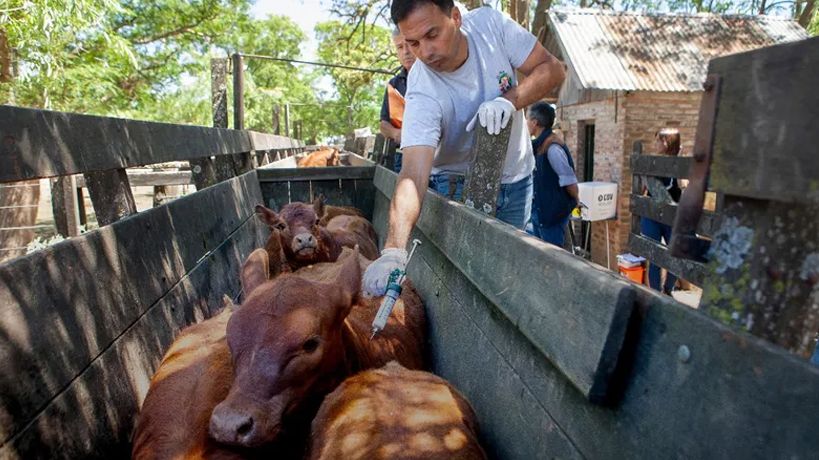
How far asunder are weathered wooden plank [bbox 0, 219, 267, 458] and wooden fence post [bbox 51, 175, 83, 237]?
7.04 metres

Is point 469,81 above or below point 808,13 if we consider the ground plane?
below

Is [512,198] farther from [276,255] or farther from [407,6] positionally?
[276,255]

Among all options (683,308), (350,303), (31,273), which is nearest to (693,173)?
(683,308)

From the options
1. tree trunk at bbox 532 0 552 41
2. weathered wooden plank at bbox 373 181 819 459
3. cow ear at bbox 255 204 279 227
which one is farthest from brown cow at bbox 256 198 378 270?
tree trunk at bbox 532 0 552 41

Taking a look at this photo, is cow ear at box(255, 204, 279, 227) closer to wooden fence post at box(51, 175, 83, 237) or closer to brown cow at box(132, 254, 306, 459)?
brown cow at box(132, 254, 306, 459)

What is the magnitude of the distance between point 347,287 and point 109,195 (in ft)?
5.15

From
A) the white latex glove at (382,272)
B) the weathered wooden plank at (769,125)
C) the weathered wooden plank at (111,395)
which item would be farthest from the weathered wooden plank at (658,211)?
the weathered wooden plank at (111,395)

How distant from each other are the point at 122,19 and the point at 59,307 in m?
20.8

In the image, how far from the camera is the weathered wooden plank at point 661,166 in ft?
12.9

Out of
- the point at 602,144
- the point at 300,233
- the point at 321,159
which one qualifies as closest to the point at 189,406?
the point at 300,233

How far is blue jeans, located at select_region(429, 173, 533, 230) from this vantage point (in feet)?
15.1

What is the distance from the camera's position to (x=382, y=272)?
9.75 feet

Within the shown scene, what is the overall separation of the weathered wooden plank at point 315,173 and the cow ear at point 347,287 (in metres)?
5.13

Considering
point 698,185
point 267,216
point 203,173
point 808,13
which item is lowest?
point 267,216
